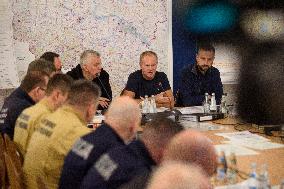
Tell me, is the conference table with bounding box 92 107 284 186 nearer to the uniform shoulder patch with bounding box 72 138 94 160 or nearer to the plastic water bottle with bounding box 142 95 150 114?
the plastic water bottle with bounding box 142 95 150 114

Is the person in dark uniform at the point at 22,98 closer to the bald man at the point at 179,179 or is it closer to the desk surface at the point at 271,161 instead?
the desk surface at the point at 271,161

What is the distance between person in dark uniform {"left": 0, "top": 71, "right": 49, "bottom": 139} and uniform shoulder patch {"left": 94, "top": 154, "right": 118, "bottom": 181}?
6.80ft

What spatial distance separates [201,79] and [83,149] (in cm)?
323

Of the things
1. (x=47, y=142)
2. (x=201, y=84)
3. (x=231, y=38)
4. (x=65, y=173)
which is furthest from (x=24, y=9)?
(x=65, y=173)

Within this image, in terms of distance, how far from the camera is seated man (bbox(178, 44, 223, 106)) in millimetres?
5484

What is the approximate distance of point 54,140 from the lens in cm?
302

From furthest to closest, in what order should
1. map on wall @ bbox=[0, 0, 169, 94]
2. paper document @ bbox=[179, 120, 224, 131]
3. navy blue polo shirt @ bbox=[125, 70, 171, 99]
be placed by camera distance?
map on wall @ bbox=[0, 0, 169, 94] < navy blue polo shirt @ bbox=[125, 70, 171, 99] < paper document @ bbox=[179, 120, 224, 131]

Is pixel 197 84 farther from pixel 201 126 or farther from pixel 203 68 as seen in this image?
pixel 201 126

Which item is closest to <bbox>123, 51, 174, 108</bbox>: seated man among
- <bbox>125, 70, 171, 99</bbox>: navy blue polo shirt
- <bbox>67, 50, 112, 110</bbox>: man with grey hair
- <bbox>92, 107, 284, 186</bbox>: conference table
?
<bbox>125, 70, 171, 99</bbox>: navy blue polo shirt

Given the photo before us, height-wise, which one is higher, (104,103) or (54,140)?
(104,103)

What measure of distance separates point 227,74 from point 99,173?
4.88 m

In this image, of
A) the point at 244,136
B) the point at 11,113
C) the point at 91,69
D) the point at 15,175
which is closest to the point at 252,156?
the point at 244,136

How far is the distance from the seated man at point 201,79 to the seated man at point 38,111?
203 centimetres

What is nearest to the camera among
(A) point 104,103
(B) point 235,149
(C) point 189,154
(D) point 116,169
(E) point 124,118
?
(C) point 189,154
